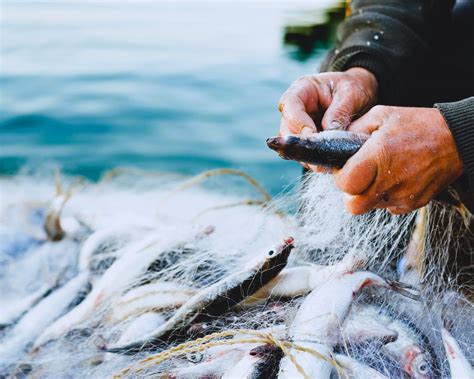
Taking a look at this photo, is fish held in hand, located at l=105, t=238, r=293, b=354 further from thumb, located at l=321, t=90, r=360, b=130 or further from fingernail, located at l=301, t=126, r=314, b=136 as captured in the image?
thumb, located at l=321, t=90, r=360, b=130

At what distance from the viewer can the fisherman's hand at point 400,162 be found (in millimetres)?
1647

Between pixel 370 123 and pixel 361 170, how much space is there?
27 centimetres

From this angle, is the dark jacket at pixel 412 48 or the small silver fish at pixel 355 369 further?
the dark jacket at pixel 412 48

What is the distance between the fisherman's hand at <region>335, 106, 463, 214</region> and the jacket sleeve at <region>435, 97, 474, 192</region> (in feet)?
0.06

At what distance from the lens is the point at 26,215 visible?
4020mm

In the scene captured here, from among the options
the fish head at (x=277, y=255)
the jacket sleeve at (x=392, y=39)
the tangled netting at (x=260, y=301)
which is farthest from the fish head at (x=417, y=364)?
the jacket sleeve at (x=392, y=39)

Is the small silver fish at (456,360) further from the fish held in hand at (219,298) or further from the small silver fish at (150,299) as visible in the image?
the small silver fish at (150,299)

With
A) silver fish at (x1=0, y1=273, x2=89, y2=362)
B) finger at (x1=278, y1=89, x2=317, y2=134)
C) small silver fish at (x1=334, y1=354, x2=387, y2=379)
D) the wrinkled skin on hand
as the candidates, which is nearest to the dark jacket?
the wrinkled skin on hand

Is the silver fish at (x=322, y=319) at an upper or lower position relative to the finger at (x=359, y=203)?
lower

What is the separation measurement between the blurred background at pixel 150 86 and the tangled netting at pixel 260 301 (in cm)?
354

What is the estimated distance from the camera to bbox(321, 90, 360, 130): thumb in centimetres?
209

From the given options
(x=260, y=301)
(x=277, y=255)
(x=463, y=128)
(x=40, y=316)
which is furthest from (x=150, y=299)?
(x=463, y=128)

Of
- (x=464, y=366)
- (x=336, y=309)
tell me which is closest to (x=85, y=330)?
(x=336, y=309)

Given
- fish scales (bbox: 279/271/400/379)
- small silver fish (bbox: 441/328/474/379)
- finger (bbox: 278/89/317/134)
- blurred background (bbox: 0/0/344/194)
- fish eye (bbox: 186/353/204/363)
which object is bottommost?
blurred background (bbox: 0/0/344/194)
